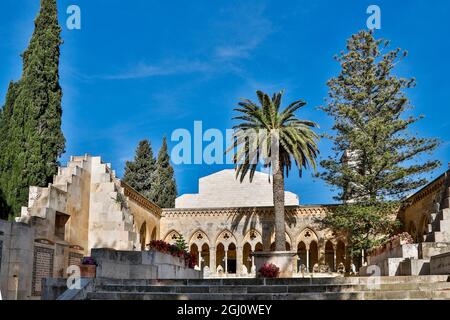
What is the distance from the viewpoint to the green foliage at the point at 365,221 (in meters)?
28.9

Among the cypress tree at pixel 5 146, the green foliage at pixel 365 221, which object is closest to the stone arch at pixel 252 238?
the green foliage at pixel 365 221

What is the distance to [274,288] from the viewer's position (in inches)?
466

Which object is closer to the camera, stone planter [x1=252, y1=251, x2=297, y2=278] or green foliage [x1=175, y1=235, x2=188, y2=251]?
green foliage [x1=175, y1=235, x2=188, y2=251]

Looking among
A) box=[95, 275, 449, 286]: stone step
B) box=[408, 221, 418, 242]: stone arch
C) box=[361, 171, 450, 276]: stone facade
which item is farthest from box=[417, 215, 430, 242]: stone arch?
box=[95, 275, 449, 286]: stone step

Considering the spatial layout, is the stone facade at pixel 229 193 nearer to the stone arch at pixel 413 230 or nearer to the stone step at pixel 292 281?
the stone arch at pixel 413 230

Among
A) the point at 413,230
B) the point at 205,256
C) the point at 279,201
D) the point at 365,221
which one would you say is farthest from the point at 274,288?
the point at 205,256

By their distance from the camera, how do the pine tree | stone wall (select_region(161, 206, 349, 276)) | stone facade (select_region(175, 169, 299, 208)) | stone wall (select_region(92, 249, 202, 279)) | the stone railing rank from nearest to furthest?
1. stone wall (select_region(92, 249, 202, 279))
2. the stone railing
3. stone wall (select_region(161, 206, 349, 276))
4. the pine tree
5. stone facade (select_region(175, 169, 299, 208))

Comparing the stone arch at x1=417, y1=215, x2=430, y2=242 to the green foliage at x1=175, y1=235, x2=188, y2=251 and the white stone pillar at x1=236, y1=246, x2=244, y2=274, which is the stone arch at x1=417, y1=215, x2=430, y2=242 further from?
the green foliage at x1=175, y1=235, x2=188, y2=251

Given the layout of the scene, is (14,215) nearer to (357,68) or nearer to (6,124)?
(6,124)

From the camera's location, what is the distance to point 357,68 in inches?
1268

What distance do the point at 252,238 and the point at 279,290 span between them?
2617 centimetres

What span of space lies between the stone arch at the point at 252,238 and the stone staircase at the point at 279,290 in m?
24.0

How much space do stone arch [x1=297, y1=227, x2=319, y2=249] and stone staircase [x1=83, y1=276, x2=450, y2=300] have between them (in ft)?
78.3

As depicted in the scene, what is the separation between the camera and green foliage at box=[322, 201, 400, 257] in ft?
94.7
